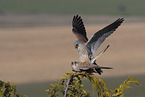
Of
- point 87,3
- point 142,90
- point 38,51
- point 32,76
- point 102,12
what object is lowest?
point 142,90

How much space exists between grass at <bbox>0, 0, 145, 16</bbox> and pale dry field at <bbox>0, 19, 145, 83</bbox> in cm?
2990

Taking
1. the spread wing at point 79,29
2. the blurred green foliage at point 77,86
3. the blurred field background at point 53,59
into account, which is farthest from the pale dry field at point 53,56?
the blurred green foliage at point 77,86

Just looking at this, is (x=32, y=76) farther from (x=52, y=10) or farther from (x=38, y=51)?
(x=52, y=10)

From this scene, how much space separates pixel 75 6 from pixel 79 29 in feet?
190

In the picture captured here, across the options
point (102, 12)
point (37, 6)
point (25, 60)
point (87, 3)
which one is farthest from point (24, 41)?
point (87, 3)

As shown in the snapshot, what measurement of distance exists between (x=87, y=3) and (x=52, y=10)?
1135 centimetres

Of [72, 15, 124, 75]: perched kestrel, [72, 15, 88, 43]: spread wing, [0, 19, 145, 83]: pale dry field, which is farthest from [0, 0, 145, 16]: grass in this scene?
[72, 15, 124, 75]: perched kestrel

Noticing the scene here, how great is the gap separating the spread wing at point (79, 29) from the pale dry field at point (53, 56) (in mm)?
11254

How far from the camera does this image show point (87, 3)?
64.6m

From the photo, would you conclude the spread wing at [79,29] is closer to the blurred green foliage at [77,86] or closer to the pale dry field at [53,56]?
the blurred green foliage at [77,86]

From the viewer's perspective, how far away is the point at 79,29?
2406 millimetres

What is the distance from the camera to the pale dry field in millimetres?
14734

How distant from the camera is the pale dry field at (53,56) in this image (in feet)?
48.3

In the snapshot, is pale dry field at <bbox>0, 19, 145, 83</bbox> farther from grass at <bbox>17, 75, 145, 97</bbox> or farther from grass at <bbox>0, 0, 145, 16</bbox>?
grass at <bbox>0, 0, 145, 16</bbox>
